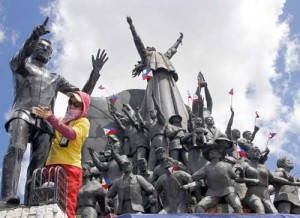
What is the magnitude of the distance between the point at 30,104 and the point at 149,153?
Result: 1012 cm

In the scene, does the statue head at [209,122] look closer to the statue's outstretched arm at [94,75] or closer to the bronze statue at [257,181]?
the bronze statue at [257,181]

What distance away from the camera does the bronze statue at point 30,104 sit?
6883 mm

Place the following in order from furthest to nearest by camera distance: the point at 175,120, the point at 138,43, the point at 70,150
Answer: the point at 138,43 → the point at 175,120 → the point at 70,150

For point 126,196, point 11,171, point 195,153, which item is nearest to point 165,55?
point 195,153

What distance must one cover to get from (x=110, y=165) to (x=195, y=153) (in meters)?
2.50

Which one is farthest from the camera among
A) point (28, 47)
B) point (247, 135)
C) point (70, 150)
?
point (247, 135)

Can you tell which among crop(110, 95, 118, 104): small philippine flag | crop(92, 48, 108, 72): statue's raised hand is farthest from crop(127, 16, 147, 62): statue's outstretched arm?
crop(92, 48, 108, 72): statue's raised hand

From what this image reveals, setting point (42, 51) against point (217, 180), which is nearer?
point (42, 51)

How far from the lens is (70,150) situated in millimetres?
7055

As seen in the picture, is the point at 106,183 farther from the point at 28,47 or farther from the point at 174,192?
the point at 28,47

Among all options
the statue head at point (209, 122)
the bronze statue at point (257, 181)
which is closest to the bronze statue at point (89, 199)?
the bronze statue at point (257, 181)

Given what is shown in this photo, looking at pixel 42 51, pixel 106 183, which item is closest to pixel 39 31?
pixel 42 51

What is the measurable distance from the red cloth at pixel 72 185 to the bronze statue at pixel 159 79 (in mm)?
12712

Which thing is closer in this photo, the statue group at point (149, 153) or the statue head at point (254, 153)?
the statue group at point (149, 153)
